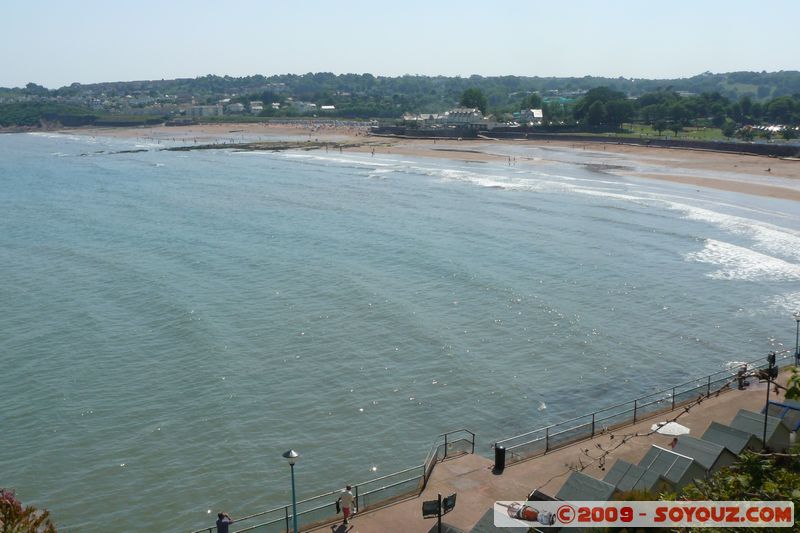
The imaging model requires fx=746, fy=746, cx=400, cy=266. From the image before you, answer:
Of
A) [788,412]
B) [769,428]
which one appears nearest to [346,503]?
[769,428]

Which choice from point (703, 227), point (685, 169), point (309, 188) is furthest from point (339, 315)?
point (685, 169)

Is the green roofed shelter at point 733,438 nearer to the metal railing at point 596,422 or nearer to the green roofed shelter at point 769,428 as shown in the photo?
the green roofed shelter at point 769,428

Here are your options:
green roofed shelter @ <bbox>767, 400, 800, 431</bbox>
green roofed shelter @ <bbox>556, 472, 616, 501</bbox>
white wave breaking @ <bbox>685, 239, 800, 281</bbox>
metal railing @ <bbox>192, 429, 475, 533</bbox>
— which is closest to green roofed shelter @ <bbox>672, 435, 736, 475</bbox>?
green roofed shelter @ <bbox>556, 472, 616, 501</bbox>

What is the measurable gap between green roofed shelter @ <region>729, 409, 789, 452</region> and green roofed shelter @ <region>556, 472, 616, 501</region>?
4.65 meters

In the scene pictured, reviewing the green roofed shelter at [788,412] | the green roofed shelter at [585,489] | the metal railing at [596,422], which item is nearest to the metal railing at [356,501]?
the metal railing at [596,422]

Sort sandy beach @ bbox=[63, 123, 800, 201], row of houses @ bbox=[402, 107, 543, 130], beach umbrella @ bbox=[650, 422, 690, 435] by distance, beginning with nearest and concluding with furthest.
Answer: beach umbrella @ bbox=[650, 422, 690, 435], sandy beach @ bbox=[63, 123, 800, 201], row of houses @ bbox=[402, 107, 543, 130]

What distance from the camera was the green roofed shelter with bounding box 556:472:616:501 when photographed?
15.0 metres

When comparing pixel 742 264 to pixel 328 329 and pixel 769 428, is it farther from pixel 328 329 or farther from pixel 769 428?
pixel 769 428

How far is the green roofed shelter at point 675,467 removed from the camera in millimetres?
15695

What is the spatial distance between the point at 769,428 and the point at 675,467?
A: 11.5ft

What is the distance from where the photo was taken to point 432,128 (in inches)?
6255

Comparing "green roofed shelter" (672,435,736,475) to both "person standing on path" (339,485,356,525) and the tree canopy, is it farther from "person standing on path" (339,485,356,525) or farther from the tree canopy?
the tree canopy

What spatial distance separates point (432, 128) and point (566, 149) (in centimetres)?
4447

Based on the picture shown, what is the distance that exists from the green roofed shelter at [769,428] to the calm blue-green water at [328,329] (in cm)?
645
